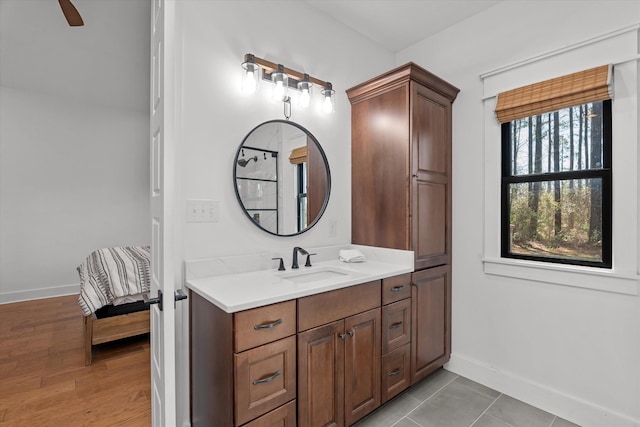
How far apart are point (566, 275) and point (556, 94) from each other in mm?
1134

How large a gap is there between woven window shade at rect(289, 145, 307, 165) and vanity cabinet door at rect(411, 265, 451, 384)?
1.14 m

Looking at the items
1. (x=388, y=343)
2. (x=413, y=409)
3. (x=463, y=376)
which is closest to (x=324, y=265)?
(x=388, y=343)

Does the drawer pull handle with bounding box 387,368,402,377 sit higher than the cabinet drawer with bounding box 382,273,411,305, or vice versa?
the cabinet drawer with bounding box 382,273,411,305

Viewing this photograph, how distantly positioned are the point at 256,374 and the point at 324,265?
981 millimetres

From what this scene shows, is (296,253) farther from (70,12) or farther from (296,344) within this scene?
(70,12)

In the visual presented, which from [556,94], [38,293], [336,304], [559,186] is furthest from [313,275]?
[38,293]

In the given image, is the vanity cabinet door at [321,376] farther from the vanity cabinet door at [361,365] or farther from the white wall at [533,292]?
the white wall at [533,292]

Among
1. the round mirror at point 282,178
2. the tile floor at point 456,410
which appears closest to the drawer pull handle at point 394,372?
the tile floor at point 456,410

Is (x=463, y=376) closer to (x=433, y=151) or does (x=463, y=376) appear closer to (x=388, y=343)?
(x=388, y=343)

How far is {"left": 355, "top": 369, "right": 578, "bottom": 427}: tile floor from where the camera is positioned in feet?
6.07

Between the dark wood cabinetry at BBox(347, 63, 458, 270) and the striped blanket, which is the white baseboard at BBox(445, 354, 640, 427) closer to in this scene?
the dark wood cabinetry at BBox(347, 63, 458, 270)

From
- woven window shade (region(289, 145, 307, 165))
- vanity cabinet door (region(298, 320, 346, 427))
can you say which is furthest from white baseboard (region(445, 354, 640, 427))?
woven window shade (region(289, 145, 307, 165))

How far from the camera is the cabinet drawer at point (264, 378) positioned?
1.26 m

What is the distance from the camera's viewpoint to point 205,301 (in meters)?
1.49
